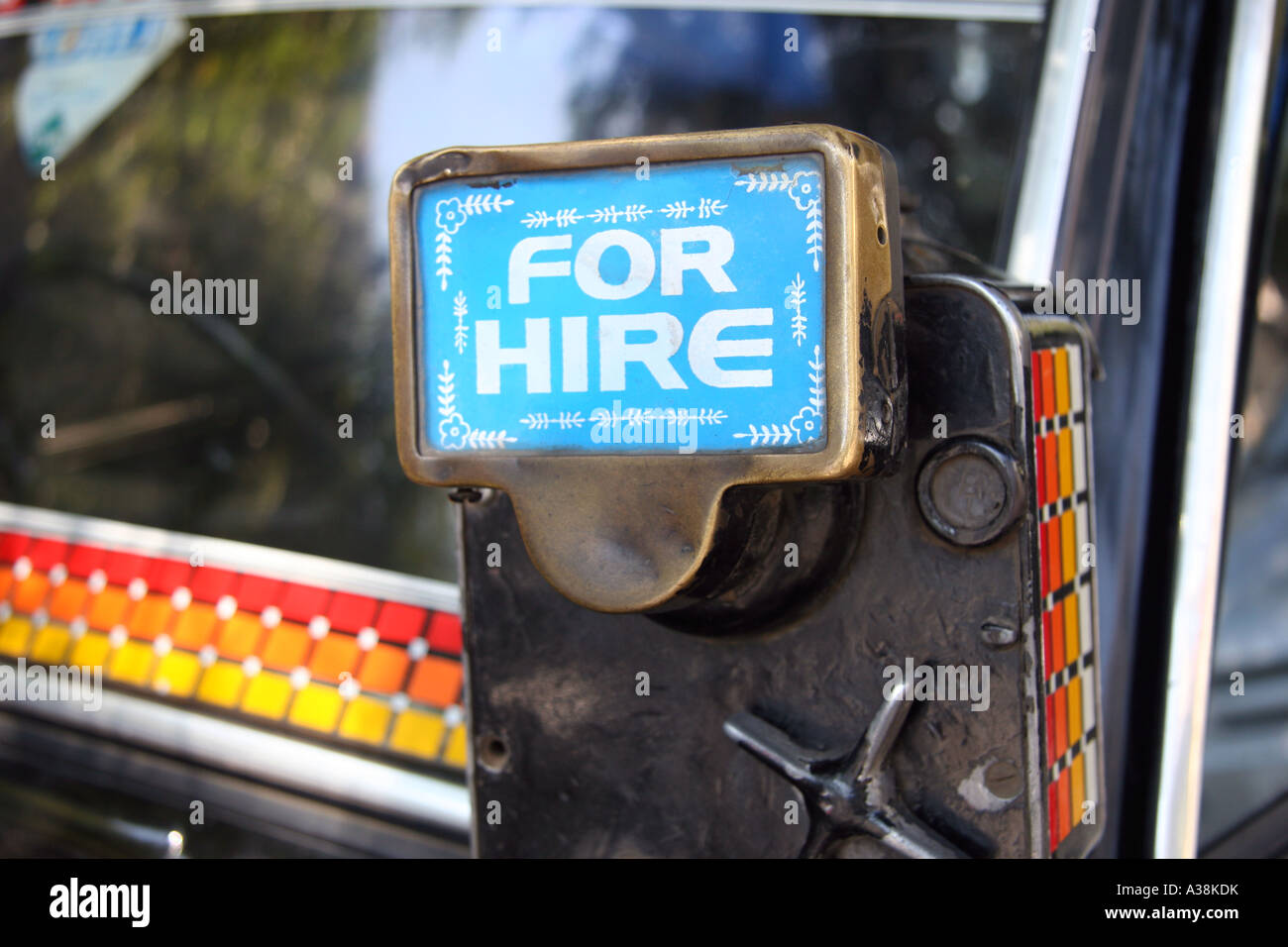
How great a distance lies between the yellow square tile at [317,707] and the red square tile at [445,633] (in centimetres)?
12

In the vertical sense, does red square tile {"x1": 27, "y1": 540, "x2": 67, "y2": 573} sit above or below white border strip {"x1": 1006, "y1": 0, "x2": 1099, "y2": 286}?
below

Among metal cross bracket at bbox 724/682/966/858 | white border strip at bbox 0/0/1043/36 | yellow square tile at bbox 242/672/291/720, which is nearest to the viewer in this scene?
metal cross bracket at bbox 724/682/966/858

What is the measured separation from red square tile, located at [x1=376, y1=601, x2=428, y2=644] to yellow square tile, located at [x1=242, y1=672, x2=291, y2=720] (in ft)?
0.39

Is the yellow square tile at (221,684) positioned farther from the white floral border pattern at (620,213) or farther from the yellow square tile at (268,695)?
the white floral border pattern at (620,213)

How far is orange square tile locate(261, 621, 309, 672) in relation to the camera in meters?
1.28

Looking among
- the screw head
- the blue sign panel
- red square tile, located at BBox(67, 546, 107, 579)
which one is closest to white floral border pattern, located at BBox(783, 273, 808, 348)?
the blue sign panel

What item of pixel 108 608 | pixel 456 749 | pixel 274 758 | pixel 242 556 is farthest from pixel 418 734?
pixel 108 608

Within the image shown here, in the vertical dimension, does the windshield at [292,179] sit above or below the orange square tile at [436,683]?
above

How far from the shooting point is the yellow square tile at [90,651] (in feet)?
4.53

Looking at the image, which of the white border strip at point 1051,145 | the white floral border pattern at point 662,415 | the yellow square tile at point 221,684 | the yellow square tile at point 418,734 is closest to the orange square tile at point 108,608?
the yellow square tile at point 221,684

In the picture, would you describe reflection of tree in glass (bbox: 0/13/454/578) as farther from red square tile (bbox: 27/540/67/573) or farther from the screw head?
the screw head

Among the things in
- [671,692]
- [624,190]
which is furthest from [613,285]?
[671,692]
